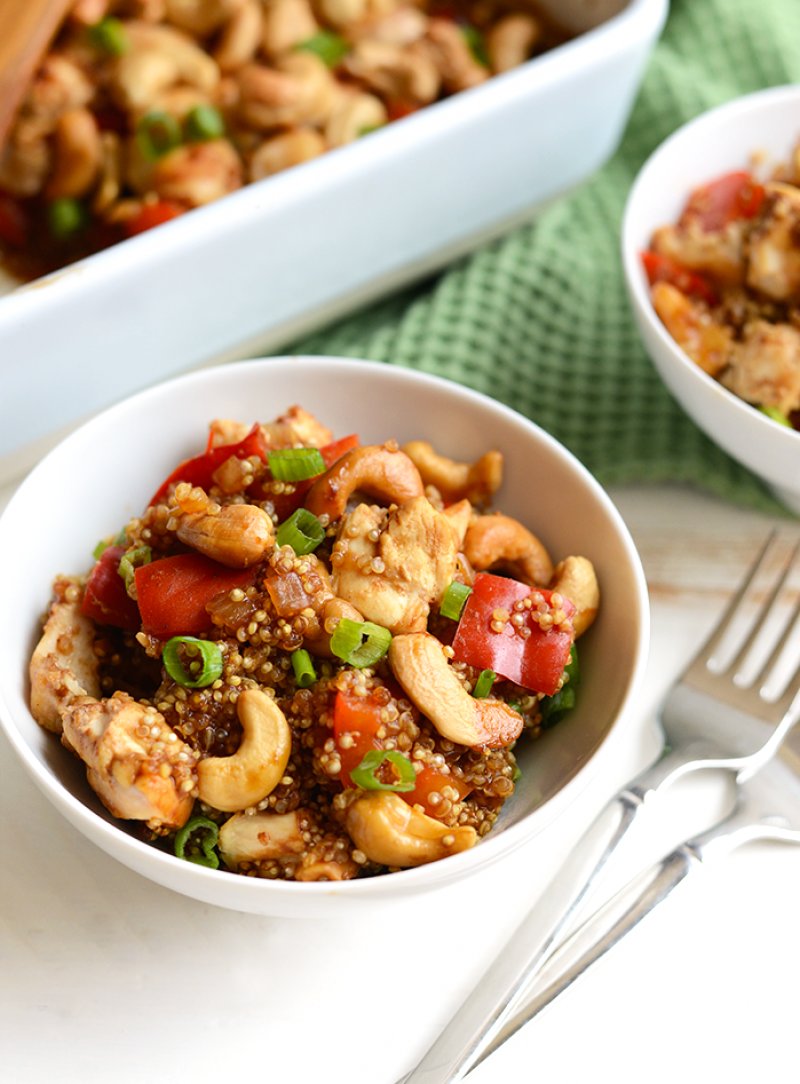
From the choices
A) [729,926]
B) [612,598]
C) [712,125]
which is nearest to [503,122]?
[712,125]

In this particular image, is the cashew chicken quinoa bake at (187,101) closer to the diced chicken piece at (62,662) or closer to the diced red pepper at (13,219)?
the diced red pepper at (13,219)

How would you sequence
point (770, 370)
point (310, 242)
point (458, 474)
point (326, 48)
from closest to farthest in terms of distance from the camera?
1. point (458, 474)
2. point (770, 370)
3. point (310, 242)
4. point (326, 48)

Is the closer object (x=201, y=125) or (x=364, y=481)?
(x=364, y=481)

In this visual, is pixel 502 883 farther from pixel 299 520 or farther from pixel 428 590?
pixel 299 520

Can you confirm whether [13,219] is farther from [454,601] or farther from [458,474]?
[454,601]

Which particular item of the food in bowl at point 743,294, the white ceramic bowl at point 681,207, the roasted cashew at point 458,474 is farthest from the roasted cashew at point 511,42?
the roasted cashew at point 458,474

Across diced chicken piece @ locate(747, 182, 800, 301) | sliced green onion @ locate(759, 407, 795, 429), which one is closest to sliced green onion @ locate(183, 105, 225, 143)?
diced chicken piece @ locate(747, 182, 800, 301)

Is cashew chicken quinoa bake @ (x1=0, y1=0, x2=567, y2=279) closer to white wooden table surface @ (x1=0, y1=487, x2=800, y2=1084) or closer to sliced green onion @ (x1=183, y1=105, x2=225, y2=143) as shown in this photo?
sliced green onion @ (x1=183, y1=105, x2=225, y2=143)

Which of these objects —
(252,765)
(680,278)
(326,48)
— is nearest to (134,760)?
(252,765)
